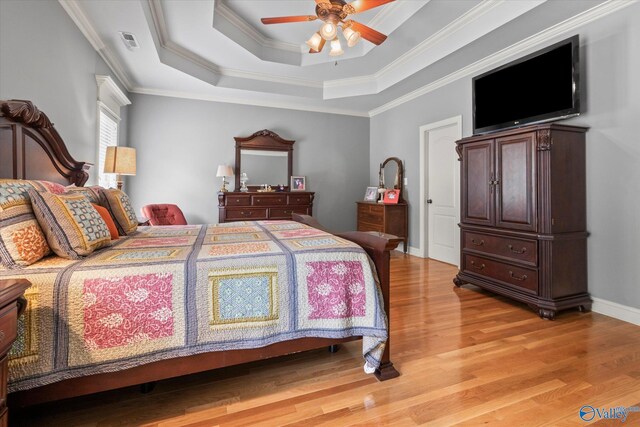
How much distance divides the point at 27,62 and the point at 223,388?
257 cm

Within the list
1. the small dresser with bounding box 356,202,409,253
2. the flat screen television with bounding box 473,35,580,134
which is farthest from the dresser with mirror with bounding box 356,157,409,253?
the flat screen television with bounding box 473,35,580,134

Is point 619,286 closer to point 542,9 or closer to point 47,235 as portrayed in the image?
point 542,9

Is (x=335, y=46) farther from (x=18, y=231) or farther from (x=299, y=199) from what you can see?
(x=299, y=199)

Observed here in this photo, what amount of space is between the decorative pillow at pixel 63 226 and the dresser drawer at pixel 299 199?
369 centimetres

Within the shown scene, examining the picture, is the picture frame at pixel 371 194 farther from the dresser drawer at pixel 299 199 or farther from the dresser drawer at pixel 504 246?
the dresser drawer at pixel 504 246

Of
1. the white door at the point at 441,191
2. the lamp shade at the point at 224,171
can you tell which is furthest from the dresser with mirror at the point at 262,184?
the white door at the point at 441,191

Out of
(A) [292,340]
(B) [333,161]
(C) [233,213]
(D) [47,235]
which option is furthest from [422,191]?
(D) [47,235]

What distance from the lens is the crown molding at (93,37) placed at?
2.58 metres

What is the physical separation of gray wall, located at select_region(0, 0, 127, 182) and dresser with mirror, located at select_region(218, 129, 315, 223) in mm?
1966

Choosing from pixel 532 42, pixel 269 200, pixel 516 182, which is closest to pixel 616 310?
pixel 516 182

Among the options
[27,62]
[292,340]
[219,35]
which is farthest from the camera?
[219,35]

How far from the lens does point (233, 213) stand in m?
4.84

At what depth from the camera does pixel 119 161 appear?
10.4ft

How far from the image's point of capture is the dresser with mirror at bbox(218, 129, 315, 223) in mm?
4855
